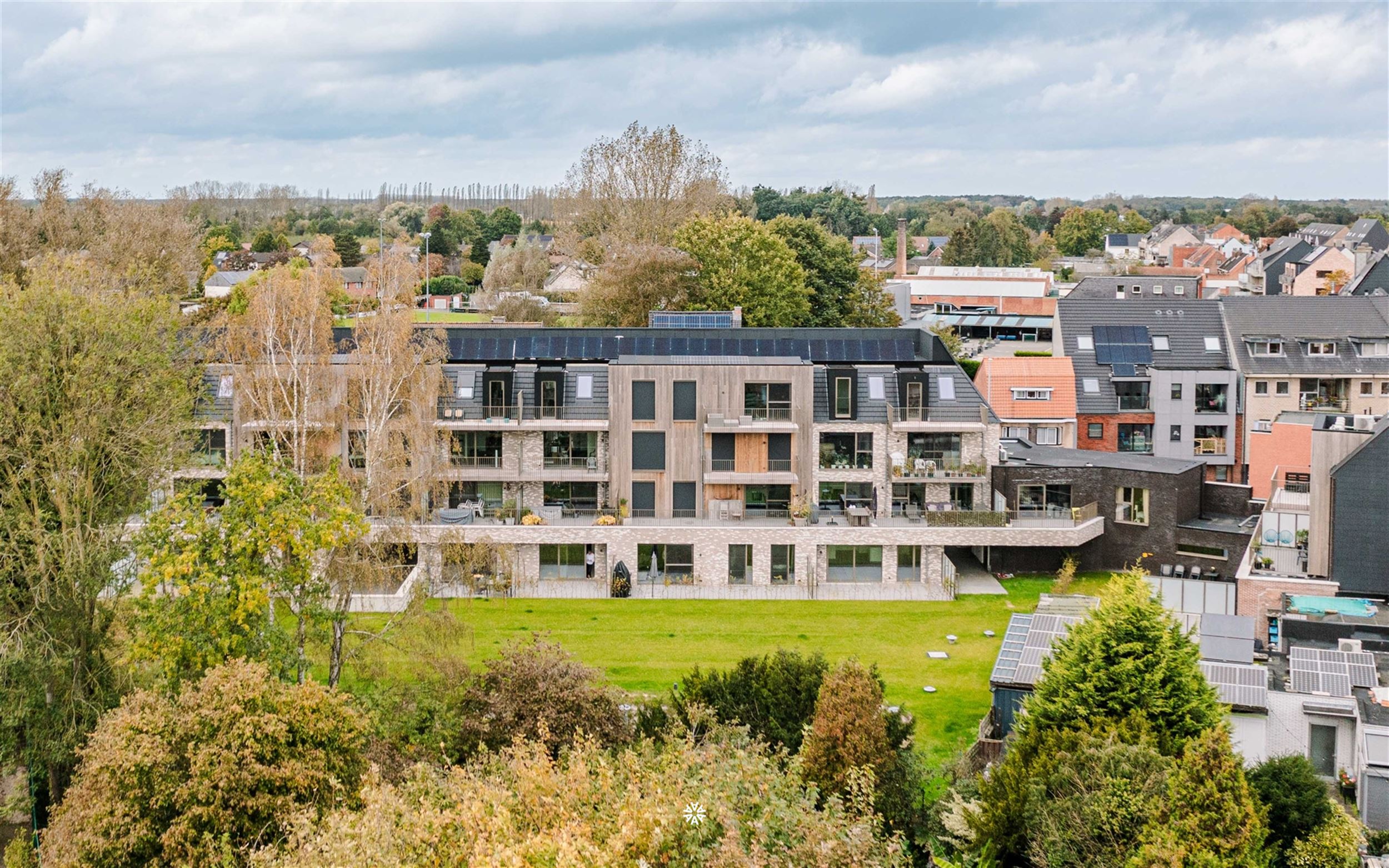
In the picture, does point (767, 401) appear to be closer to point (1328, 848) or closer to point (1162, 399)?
point (1162, 399)

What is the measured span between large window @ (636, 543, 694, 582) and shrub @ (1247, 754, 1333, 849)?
21433 millimetres

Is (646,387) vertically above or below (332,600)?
above

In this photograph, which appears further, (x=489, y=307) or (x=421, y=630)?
(x=489, y=307)

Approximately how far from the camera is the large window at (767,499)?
41.8 metres

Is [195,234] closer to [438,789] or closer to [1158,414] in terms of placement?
[1158,414]

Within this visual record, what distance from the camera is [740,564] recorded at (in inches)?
1596

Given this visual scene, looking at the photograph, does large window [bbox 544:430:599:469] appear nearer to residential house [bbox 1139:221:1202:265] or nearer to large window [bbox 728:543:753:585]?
large window [bbox 728:543:753:585]

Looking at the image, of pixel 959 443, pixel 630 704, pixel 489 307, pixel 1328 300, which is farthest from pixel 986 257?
pixel 630 704

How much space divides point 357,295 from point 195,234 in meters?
40.4

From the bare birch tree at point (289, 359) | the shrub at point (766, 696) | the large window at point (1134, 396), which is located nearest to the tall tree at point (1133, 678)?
the shrub at point (766, 696)

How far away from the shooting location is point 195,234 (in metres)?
73.8

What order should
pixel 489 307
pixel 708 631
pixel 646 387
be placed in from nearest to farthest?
pixel 708 631 < pixel 646 387 < pixel 489 307

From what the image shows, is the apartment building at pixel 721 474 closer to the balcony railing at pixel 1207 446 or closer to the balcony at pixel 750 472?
the balcony at pixel 750 472

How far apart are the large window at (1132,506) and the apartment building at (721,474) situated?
92cm
